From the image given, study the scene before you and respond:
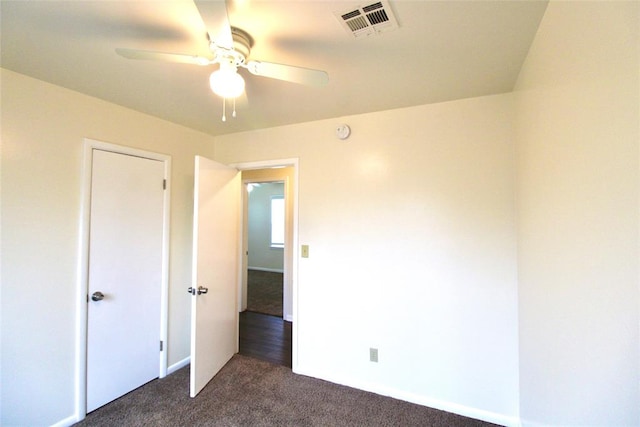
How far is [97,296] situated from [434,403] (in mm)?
2808

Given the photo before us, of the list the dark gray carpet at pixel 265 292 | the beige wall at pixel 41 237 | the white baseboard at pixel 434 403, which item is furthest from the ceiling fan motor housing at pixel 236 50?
the dark gray carpet at pixel 265 292

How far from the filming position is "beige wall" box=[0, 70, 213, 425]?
1715mm

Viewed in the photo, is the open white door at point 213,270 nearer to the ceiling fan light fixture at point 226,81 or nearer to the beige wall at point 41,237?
the beige wall at point 41,237

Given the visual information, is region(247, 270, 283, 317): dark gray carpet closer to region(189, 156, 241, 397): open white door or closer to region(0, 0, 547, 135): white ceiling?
region(189, 156, 241, 397): open white door

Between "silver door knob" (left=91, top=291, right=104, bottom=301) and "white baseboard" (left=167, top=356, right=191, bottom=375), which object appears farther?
"white baseboard" (left=167, top=356, right=191, bottom=375)

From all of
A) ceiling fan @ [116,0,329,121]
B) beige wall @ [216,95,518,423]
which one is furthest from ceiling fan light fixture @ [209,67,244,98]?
beige wall @ [216,95,518,423]

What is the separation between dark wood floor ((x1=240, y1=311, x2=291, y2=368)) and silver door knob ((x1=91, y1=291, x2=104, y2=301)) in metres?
1.57

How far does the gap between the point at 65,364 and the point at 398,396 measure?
101 inches

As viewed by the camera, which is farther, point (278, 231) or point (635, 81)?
point (278, 231)

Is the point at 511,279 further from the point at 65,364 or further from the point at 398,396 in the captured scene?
the point at 65,364

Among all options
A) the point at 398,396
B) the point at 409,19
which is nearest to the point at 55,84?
the point at 409,19

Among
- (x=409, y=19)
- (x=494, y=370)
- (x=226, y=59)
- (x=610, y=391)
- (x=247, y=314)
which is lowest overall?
(x=247, y=314)

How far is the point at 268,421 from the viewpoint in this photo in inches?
78.7

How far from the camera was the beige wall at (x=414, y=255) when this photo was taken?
1999mm
